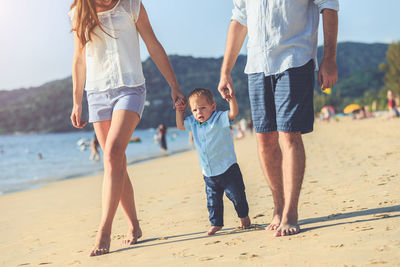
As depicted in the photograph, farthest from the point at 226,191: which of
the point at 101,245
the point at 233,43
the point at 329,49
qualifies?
the point at 329,49

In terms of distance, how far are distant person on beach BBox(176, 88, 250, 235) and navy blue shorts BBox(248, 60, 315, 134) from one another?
10.8 inches

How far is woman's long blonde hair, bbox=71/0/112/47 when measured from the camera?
339cm

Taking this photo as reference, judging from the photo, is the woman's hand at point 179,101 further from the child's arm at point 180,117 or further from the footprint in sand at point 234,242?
the footprint in sand at point 234,242

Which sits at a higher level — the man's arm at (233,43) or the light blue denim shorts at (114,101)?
the man's arm at (233,43)

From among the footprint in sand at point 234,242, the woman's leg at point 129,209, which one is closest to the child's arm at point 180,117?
the woman's leg at point 129,209

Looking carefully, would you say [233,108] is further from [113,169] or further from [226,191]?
[113,169]

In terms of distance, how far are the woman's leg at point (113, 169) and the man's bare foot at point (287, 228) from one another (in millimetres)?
1163

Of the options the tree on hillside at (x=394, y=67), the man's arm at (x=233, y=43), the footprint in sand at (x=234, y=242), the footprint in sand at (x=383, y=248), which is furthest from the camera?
the tree on hillside at (x=394, y=67)

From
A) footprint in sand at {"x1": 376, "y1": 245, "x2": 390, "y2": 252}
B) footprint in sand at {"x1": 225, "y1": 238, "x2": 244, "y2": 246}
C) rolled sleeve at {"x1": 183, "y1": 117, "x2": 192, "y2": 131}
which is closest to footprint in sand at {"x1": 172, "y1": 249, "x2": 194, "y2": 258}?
footprint in sand at {"x1": 225, "y1": 238, "x2": 244, "y2": 246}

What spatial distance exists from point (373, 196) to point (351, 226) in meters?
1.26

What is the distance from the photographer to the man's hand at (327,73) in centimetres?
322

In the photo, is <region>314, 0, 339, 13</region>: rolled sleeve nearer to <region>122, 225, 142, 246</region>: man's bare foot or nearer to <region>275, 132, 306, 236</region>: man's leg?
<region>275, 132, 306, 236</region>: man's leg

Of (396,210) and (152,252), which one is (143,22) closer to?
(152,252)

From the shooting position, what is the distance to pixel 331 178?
19.8 feet
